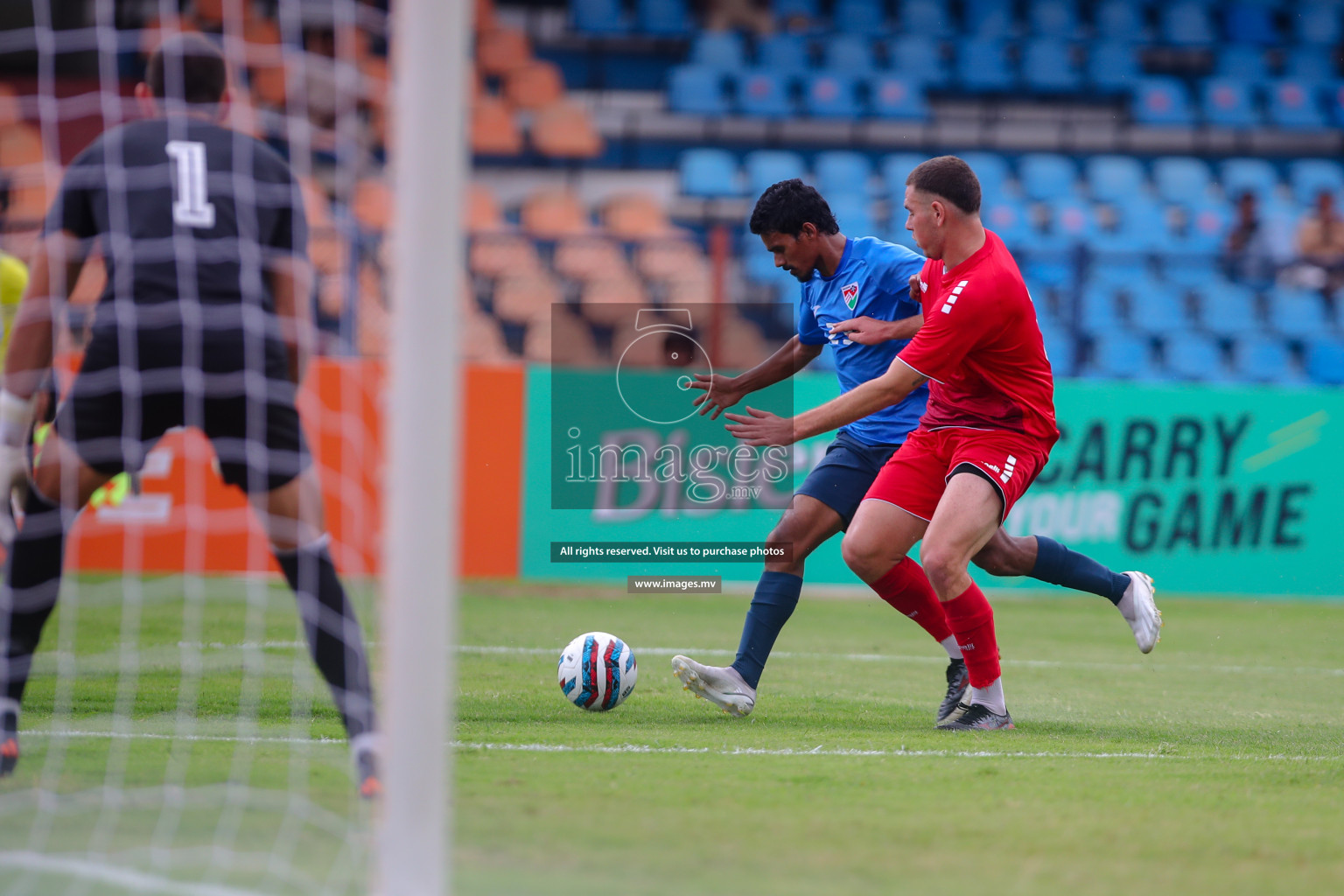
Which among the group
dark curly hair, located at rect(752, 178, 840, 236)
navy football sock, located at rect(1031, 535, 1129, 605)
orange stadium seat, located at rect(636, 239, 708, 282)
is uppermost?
orange stadium seat, located at rect(636, 239, 708, 282)

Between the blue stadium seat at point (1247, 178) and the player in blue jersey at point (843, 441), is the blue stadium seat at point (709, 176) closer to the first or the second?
the blue stadium seat at point (1247, 178)

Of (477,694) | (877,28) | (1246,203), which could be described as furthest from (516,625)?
Answer: (877,28)

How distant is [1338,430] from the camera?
10.9 m

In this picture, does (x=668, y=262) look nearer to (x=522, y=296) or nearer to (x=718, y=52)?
(x=522, y=296)

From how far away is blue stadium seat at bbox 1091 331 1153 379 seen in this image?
506 inches

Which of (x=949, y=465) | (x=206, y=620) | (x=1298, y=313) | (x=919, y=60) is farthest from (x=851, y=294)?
(x=919, y=60)

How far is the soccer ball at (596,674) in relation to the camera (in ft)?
17.3

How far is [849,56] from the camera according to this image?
18078mm

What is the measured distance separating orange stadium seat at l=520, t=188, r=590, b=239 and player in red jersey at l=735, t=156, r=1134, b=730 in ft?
34.2

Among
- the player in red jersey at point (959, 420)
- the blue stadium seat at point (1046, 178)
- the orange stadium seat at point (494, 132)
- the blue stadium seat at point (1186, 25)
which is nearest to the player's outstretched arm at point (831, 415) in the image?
the player in red jersey at point (959, 420)

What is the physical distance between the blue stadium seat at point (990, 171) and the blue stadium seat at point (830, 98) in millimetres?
1599

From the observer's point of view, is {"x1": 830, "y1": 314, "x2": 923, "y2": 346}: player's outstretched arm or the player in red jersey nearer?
the player in red jersey

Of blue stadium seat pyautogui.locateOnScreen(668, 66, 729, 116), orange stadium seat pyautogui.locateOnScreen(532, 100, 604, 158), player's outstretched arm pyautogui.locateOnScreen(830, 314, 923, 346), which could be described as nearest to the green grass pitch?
player's outstretched arm pyautogui.locateOnScreen(830, 314, 923, 346)

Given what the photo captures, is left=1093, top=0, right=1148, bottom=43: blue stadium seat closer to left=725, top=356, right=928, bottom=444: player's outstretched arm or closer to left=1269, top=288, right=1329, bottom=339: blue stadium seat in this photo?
left=1269, top=288, right=1329, bottom=339: blue stadium seat
